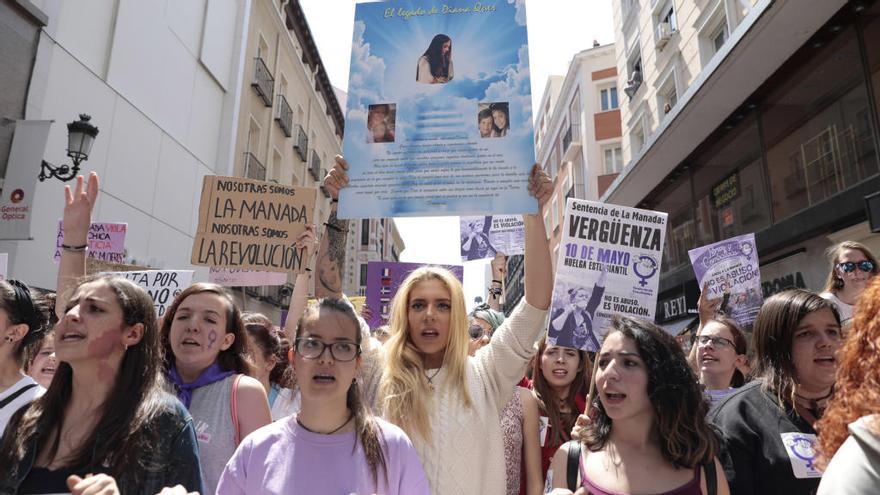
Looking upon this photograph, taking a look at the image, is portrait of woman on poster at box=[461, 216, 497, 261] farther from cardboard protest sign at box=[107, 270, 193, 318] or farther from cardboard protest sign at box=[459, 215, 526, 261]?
cardboard protest sign at box=[107, 270, 193, 318]

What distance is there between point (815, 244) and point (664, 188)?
17.6 feet

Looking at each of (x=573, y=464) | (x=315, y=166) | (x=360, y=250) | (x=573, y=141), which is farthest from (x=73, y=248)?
(x=360, y=250)

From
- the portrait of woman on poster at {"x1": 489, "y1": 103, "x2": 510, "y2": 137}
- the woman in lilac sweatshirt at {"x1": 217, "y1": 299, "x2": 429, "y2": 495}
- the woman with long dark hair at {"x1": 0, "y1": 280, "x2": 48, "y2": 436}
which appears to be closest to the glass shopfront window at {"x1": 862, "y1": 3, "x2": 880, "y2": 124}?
the portrait of woman on poster at {"x1": 489, "y1": 103, "x2": 510, "y2": 137}

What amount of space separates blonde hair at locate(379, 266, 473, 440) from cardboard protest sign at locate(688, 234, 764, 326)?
142 inches

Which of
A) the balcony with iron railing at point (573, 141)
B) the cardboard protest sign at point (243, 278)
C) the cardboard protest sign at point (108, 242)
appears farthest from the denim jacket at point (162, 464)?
the balcony with iron railing at point (573, 141)

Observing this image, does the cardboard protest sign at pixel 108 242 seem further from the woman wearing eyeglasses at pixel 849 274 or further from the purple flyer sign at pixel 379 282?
the woman wearing eyeglasses at pixel 849 274

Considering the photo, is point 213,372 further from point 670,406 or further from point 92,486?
point 670,406

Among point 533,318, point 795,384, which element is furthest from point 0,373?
point 795,384

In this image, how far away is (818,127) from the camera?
860 centimetres

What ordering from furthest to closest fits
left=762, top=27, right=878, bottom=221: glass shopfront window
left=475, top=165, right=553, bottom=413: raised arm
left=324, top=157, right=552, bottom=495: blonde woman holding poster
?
left=762, top=27, right=878, bottom=221: glass shopfront window < left=475, top=165, right=553, bottom=413: raised arm < left=324, top=157, right=552, bottom=495: blonde woman holding poster

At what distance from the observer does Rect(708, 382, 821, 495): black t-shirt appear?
215 centimetres

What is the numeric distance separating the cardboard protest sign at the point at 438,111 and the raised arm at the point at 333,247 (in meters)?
0.07

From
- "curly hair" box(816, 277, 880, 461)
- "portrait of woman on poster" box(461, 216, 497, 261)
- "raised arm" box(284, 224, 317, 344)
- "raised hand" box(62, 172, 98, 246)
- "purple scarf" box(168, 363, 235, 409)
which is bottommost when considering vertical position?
"purple scarf" box(168, 363, 235, 409)

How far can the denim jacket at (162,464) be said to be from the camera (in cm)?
174
